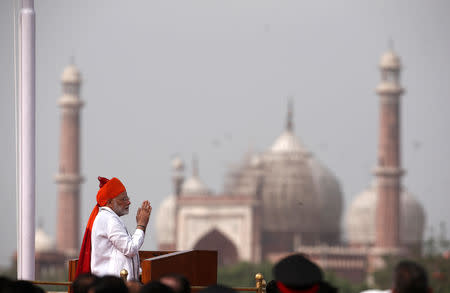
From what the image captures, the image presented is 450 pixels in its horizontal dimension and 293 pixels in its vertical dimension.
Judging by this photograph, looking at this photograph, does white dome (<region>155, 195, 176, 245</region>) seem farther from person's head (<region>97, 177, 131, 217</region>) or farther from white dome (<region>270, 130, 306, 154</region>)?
person's head (<region>97, 177, 131, 217</region>)

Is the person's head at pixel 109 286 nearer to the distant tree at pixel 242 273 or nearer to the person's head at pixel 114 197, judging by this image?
the person's head at pixel 114 197

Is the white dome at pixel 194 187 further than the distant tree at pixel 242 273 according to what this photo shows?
Yes

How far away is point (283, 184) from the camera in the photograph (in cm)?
4362

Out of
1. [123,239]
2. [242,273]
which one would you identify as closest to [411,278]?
[123,239]

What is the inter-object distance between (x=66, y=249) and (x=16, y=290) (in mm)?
38759

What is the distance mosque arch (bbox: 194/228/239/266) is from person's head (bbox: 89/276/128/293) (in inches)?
1464

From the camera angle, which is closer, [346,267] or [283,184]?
[346,267]

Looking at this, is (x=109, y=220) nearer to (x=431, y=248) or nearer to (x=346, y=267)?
(x=431, y=248)

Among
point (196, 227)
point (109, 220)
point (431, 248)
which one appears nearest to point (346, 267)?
point (196, 227)

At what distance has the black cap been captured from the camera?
13.0ft

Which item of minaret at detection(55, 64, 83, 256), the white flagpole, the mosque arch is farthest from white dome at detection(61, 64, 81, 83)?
the white flagpole

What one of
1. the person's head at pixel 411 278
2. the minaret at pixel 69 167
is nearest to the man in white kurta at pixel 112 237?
the person's head at pixel 411 278

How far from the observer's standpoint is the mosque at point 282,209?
1534 inches

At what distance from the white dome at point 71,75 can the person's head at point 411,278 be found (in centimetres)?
3895
